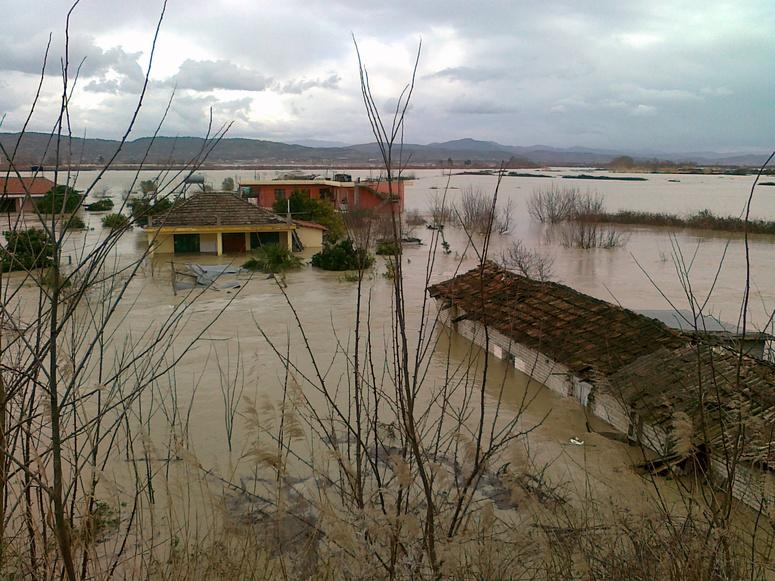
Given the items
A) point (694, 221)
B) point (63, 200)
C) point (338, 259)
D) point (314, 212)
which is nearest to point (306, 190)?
point (314, 212)

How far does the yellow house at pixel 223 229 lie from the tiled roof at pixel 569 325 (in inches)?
528

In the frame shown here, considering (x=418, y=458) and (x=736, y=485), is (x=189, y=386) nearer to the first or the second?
(x=736, y=485)

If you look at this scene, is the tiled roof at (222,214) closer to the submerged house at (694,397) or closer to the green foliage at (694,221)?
the green foliage at (694,221)

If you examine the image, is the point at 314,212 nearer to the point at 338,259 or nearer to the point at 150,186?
the point at 338,259

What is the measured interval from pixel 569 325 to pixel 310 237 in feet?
61.0

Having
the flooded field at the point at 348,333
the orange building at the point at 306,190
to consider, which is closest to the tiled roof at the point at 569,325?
the flooded field at the point at 348,333

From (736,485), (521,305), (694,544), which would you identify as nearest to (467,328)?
(521,305)

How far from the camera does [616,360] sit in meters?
8.66

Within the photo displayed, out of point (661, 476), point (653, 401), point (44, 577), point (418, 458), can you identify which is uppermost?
point (418, 458)

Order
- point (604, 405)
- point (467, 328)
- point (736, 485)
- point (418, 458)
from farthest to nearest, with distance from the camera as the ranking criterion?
point (467, 328) < point (604, 405) < point (736, 485) < point (418, 458)

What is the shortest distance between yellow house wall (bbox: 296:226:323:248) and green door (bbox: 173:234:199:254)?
4.15m

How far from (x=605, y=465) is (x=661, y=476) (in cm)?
58

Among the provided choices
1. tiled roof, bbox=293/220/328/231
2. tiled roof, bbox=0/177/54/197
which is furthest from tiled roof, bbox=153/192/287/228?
tiled roof, bbox=0/177/54/197

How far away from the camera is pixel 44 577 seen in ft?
8.66
